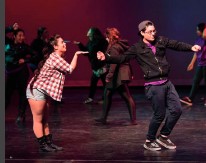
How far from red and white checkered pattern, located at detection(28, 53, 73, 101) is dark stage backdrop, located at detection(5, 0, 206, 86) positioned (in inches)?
321

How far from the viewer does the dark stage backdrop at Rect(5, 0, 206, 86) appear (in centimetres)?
1461

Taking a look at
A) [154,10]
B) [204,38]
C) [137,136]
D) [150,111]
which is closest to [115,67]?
[137,136]

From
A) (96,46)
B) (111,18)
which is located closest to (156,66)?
(96,46)

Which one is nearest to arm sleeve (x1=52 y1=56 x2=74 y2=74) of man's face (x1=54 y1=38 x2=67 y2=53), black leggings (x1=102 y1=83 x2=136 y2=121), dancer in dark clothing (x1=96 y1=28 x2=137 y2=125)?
man's face (x1=54 y1=38 x2=67 y2=53)

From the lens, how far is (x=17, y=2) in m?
15.0

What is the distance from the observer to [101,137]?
807 cm

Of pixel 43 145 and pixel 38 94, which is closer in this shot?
pixel 38 94

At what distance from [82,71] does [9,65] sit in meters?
6.02

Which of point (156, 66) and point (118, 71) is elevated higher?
point (156, 66)

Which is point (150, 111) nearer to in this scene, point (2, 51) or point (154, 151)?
point (154, 151)

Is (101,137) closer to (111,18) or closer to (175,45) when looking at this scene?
(175,45)

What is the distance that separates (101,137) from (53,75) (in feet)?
5.34

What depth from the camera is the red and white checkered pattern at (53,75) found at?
6.83 meters

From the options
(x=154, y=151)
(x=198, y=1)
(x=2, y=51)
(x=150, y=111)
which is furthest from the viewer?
(x=198, y=1)
